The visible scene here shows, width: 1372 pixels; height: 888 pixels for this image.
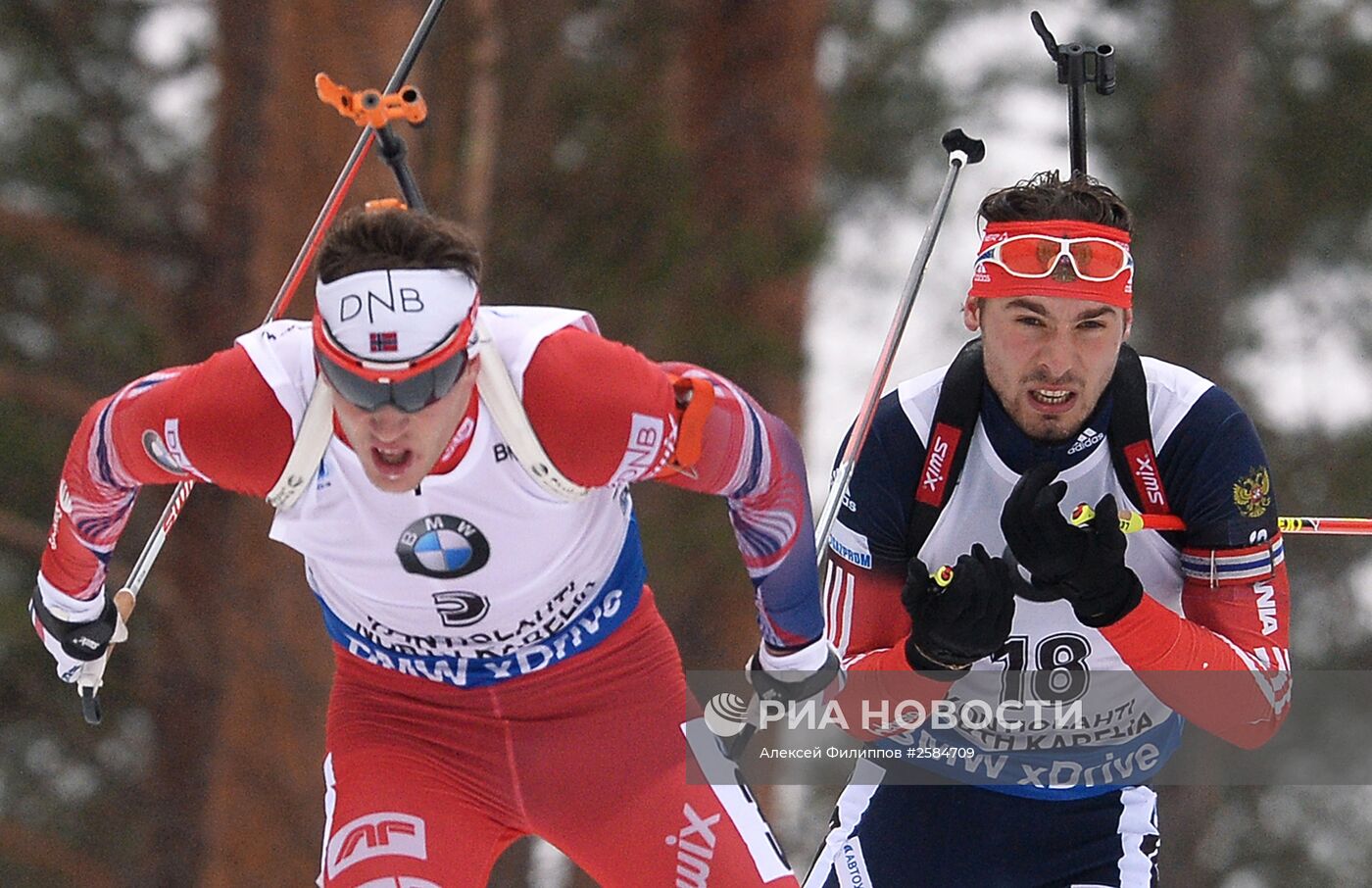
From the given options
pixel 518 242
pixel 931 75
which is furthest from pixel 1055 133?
pixel 518 242

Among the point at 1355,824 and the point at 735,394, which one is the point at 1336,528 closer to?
the point at 735,394

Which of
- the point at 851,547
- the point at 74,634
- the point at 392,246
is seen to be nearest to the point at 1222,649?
the point at 851,547

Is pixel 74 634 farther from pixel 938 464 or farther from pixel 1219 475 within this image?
pixel 1219 475

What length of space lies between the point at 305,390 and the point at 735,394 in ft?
2.82

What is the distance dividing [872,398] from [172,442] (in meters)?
1.58

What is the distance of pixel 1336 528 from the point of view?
500cm

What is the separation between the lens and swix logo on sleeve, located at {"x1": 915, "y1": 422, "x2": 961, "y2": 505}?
414 cm

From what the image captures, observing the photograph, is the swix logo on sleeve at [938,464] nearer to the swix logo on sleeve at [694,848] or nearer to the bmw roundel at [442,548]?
the swix logo on sleeve at [694,848]

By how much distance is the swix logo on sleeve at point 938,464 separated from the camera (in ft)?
13.6

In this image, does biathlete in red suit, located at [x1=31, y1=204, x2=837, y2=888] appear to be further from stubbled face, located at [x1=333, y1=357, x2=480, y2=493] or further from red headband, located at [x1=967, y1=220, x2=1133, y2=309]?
red headband, located at [x1=967, y1=220, x2=1133, y2=309]

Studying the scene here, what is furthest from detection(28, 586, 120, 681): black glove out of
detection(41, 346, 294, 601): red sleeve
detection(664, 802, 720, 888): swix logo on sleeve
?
detection(664, 802, 720, 888): swix logo on sleeve

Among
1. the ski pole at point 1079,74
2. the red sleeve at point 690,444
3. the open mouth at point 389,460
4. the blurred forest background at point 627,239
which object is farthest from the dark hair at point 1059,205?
the blurred forest background at point 627,239

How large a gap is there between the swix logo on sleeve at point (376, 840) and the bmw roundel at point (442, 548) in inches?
19.8

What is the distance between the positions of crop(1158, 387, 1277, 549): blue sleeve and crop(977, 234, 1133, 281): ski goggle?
0.34m
